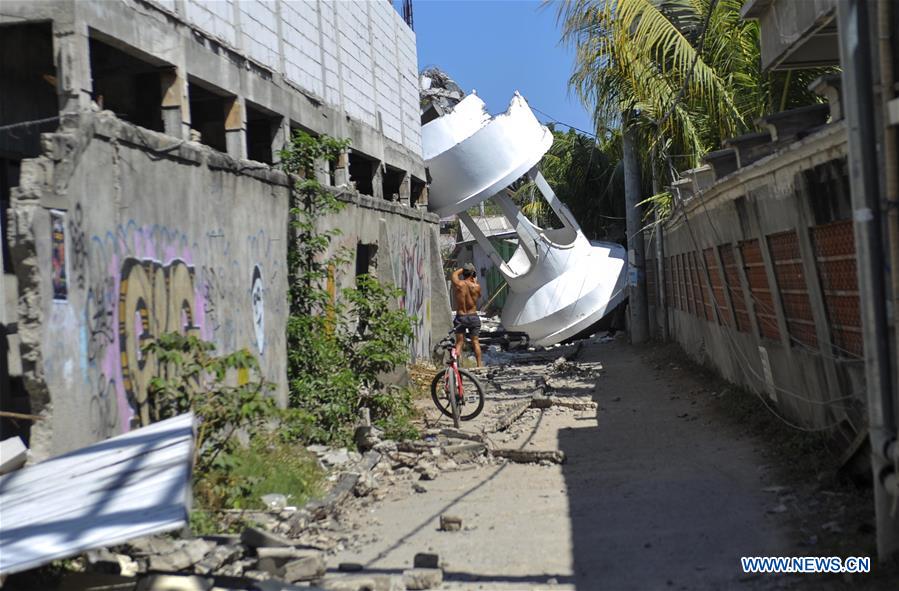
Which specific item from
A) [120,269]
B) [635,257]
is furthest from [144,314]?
[635,257]

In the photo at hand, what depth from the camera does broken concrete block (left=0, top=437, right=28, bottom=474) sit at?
6.27 m

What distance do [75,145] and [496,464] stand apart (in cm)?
500

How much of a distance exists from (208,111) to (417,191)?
1025 cm

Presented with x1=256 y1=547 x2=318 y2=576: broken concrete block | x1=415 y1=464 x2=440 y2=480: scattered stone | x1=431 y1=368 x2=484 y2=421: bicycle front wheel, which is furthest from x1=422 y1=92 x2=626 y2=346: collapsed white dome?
x1=256 y1=547 x2=318 y2=576: broken concrete block

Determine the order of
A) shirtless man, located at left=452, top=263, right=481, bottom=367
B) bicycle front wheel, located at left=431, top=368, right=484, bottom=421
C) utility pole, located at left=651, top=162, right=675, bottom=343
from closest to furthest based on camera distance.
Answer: bicycle front wheel, located at left=431, top=368, right=484, bottom=421
shirtless man, located at left=452, top=263, right=481, bottom=367
utility pole, located at left=651, top=162, right=675, bottom=343

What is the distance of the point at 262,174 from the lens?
10.6 m

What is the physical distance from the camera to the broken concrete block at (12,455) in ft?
20.6

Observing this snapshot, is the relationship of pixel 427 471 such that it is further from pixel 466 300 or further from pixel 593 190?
pixel 593 190

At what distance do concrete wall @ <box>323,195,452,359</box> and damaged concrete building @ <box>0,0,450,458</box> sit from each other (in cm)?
13

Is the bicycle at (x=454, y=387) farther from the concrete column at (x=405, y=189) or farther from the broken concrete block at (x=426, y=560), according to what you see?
the concrete column at (x=405, y=189)

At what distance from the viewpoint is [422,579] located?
5906mm

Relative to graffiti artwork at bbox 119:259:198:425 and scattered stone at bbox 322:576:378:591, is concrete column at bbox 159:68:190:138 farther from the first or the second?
scattered stone at bbox 322:576:378:591

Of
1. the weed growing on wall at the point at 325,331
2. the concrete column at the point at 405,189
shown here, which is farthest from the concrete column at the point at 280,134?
the concrete column at the point at 405,189

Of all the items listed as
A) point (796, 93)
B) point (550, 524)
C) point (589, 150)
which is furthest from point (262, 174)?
point (589, 150)
